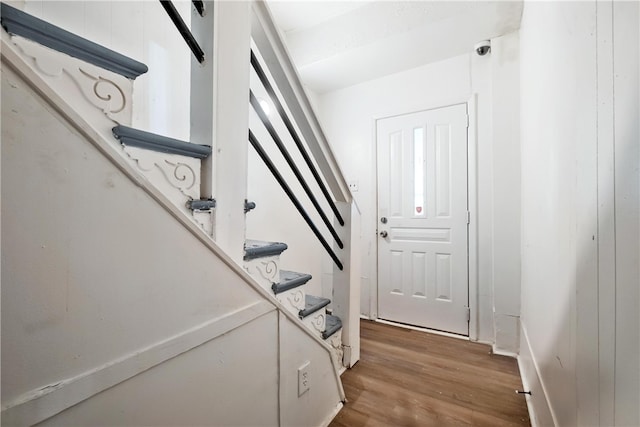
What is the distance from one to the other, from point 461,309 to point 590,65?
2.00m

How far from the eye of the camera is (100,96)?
1.75ft

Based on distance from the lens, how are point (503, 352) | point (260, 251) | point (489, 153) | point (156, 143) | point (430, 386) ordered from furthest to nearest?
point (489, 153) < point (503, 352) < point (430, 386) < point (260, 251) < point (156, 143)

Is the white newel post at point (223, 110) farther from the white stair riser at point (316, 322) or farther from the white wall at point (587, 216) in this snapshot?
the white wall at point (587, 216)

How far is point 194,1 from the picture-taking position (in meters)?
0.78

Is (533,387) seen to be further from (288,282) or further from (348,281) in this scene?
Result: (288,282)

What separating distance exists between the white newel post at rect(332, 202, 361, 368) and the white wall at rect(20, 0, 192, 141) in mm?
1093

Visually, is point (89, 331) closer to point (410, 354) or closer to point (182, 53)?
point (182, 53)

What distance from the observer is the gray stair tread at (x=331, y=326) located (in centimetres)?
134

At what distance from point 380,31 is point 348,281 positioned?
74.2 inches

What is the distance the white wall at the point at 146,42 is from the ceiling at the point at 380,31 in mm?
1081

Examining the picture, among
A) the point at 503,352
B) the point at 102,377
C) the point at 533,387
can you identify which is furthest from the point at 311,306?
the point at 503,352

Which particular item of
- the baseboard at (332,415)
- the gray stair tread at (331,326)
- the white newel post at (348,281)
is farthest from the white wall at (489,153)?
the baseboard at (332,415)

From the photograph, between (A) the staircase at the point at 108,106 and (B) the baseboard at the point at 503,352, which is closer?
(A) the staircase at the point at 108,106

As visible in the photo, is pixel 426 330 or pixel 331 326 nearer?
pixel 331 326
